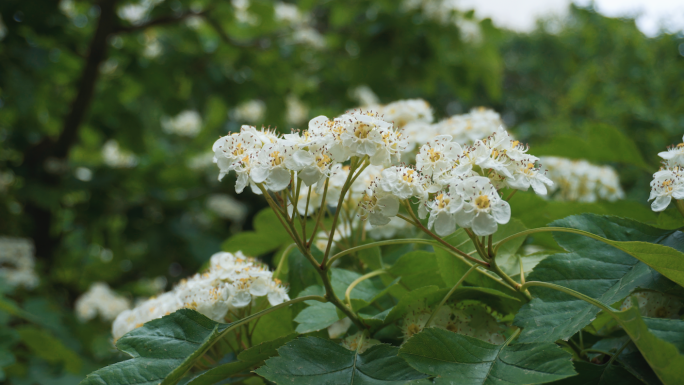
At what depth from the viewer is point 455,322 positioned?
48 cm

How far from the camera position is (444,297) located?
46 centimetres

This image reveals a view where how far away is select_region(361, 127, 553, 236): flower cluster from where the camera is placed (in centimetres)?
41

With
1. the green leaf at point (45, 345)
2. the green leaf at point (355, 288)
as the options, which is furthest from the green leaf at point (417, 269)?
the green leaf at point (45, 345)

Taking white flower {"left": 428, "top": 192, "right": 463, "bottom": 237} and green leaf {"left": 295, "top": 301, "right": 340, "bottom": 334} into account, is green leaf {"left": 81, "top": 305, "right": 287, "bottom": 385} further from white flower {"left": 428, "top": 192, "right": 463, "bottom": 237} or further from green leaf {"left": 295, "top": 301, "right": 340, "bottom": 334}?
white flower {"left": 428, "top": 192, "right": 463, "bottom": 237}

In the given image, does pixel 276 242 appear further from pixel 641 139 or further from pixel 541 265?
pixel 641 139

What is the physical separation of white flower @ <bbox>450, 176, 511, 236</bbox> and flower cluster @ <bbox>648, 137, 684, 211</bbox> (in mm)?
156

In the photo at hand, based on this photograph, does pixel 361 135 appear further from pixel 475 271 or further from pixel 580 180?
pixel 580 180

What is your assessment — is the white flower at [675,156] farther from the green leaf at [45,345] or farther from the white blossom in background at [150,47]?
the white blossom in background at [150,47]

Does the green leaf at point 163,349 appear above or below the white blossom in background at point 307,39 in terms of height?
below

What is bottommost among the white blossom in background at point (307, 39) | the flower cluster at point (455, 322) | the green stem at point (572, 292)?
the green stem at point (572, 292)

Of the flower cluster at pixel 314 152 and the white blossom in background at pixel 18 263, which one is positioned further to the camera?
the white blossom in background at pixel 18 263

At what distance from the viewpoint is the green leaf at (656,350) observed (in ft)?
1.04

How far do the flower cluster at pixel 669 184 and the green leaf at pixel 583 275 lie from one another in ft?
0.11

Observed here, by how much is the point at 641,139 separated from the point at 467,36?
1.36m
